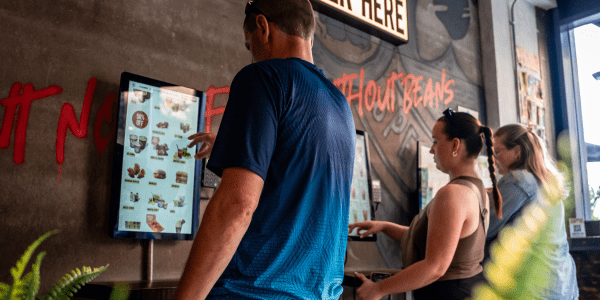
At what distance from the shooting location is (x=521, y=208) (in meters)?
2.48

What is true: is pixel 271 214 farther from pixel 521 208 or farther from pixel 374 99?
pixel 374 99

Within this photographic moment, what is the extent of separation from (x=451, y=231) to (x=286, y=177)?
3.84ft

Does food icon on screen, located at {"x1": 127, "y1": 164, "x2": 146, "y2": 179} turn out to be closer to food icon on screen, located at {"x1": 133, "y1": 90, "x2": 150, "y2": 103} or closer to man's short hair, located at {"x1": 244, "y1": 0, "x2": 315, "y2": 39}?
food icon on screen, located at {"x1": 133, "y1": 90, "x2": 150, "y2": 103}

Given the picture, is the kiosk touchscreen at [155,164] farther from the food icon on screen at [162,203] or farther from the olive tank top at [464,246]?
the olive tank top at [464,246]

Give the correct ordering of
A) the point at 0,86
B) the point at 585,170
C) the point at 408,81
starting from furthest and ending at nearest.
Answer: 1. the point at 585,170
2. the point at 408,81
3. the point at 0,86

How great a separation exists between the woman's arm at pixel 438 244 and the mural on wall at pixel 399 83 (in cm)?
140

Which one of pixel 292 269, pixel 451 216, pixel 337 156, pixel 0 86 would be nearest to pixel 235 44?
pixel 0 86

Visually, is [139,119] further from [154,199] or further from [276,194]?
[276,194]

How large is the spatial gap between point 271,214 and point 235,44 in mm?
1929

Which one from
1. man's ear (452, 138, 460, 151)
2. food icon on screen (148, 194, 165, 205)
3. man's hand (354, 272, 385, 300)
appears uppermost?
man's ear (452, 138, 460, 151)

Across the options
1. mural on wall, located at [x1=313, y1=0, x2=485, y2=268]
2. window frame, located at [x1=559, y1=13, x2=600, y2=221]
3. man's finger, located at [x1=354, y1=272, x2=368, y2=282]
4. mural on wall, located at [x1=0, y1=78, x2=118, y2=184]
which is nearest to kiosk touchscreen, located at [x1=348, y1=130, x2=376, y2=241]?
mural on wall, located at [x1=313, y1=0, x2=485, y2=268]

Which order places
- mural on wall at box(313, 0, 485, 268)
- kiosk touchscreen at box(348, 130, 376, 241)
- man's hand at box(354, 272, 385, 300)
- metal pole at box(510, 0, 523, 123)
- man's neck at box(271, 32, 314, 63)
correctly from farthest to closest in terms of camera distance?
1. metal pole at box(510, 0, 523, 123)
2. mural on wall at box(313, 0, 485, 268)
3. kiosk touchscreen at box(348, 130, 376, 241)
4. man's hand at box(354, 272, 385, 300)
5. man's neck at box(271, 32, 314, 63)

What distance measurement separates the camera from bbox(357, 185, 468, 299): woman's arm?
1.93m

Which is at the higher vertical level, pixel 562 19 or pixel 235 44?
pixel 562 19
